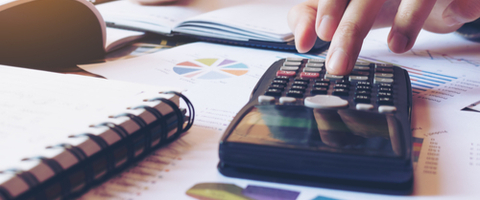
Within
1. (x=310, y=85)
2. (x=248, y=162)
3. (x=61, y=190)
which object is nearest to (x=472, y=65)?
(x=310, y=85)

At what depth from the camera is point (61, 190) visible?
22 cm

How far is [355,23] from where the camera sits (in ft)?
1.27

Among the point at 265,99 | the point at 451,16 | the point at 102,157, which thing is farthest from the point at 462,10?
the point at 102,157

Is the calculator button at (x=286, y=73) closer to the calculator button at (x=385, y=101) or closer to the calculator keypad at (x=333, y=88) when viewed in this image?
the calculator keypad at (x=333, y=88)

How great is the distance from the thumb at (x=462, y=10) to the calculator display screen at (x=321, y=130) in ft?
0.99

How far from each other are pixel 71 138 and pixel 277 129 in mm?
140

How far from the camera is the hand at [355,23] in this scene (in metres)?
0.38

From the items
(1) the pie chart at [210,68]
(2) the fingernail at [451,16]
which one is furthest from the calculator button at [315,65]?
(2) the fingernail at [451,16]

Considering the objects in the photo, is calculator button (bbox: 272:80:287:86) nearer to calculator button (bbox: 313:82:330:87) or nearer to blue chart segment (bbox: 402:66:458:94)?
calculator button (bbox: 313:82:330:87)

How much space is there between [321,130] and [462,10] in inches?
14.0

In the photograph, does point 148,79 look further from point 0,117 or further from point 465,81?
point 465,81

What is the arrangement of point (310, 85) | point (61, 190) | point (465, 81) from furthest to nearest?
point (465, 81) < point (310, 85) < point (61, 190)

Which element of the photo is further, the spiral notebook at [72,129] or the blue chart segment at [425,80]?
the blue chart segment at [425,80]

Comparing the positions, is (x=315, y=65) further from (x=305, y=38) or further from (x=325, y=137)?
(x=325, y=137)
